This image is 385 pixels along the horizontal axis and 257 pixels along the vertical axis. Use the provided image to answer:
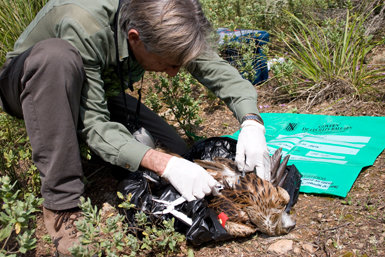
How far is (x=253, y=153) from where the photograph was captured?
2436mm

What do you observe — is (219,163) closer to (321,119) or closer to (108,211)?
(108,211)

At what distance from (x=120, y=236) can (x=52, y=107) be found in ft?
2.80

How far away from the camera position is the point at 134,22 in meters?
2.18

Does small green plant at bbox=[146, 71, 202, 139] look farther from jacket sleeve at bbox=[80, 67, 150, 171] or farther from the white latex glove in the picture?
jacket sleeve at bbox=[80, 67, 150, 171]

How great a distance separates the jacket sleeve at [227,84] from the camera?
8.89 ft

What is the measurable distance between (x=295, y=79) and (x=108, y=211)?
2540 millimetres

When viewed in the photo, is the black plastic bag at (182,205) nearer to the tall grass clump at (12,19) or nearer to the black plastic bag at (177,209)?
the black plastic bag at (177,209)

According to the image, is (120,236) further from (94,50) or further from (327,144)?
(327,144)

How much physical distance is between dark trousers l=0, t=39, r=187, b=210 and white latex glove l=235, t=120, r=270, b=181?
3.56 ft

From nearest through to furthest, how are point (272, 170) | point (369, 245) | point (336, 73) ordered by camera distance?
point (369, 245)
point (272, 170)
point (336, 73)

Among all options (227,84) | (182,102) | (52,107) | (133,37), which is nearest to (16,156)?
(52,107)

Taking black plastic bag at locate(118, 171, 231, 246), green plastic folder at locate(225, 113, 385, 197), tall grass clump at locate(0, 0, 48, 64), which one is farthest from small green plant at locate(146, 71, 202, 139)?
tall grass clump at locate(0, 0, 48, 64)

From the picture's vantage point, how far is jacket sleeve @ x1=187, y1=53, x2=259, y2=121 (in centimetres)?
271

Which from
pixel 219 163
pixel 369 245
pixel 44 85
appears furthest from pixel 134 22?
pixel 369 245
